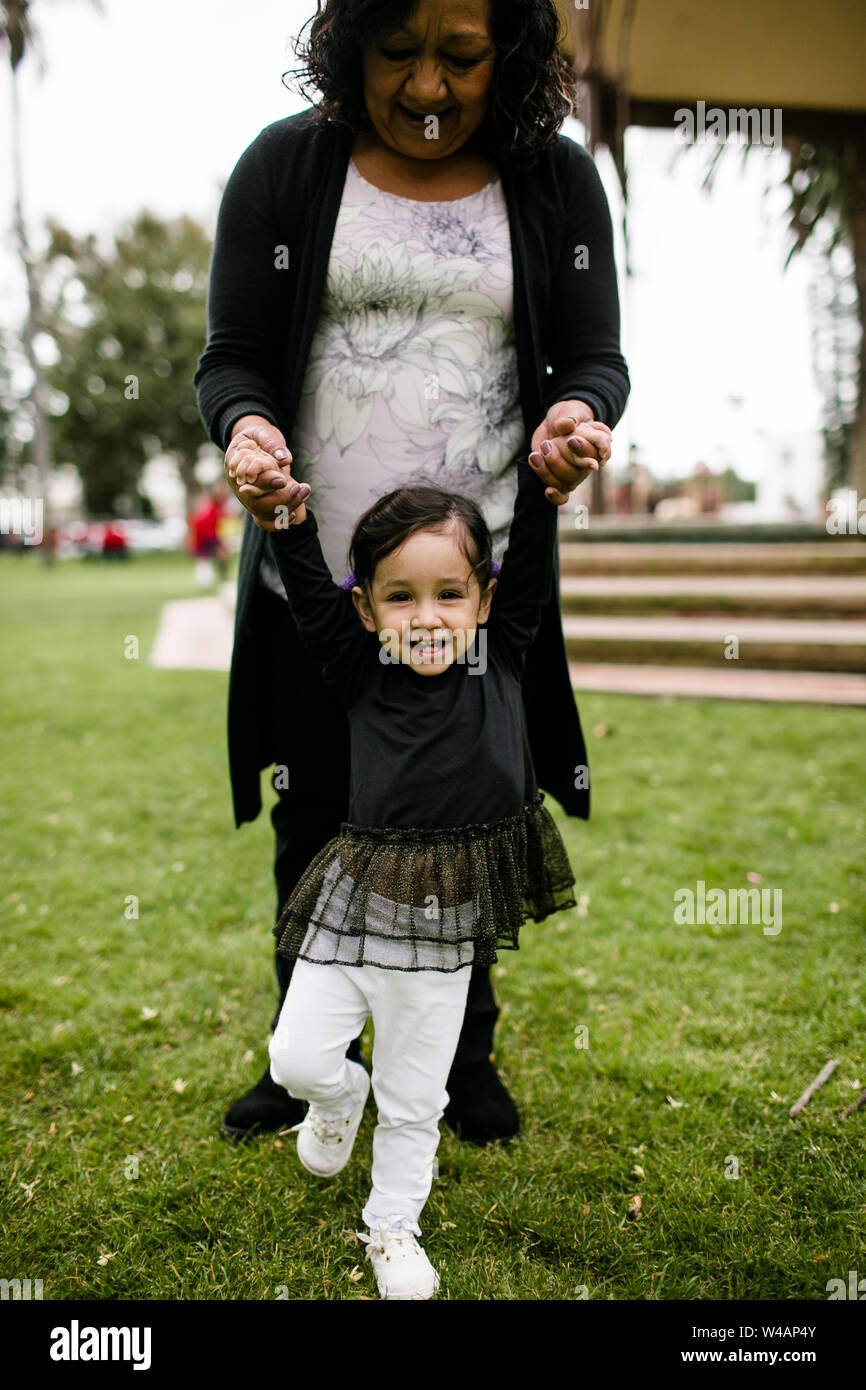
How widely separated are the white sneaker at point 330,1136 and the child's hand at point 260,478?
0.99 m

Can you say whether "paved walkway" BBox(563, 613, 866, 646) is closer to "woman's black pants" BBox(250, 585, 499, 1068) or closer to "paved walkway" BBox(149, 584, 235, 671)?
"paved walkway" BBox(149, 584, 235, 671)

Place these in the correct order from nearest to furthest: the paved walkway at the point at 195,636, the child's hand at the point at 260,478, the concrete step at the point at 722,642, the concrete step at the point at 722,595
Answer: the child's hand at the point at 260,478 → the concrete step at the point at 722,642 → the concrete step at the point at 722,595 → the paved walkway at the point at 195,636

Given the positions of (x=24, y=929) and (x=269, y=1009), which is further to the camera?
(x=24, y=929)

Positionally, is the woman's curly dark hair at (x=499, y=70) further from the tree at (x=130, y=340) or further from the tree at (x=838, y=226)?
the tree at (x=130, y=340)

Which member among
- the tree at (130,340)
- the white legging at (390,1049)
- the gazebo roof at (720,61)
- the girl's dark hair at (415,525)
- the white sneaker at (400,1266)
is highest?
the tree at (130,340)

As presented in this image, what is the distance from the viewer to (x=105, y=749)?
5.41 m

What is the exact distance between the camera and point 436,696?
1.62 m

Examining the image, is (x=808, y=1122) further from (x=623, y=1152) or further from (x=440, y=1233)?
(x=440, y=1233)

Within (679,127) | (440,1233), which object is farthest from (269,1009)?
(679,127)

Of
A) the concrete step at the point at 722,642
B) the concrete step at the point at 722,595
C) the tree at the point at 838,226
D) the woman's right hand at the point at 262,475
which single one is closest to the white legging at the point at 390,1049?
the woman's right hand at the point at 262,475

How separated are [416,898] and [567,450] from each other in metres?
0.73

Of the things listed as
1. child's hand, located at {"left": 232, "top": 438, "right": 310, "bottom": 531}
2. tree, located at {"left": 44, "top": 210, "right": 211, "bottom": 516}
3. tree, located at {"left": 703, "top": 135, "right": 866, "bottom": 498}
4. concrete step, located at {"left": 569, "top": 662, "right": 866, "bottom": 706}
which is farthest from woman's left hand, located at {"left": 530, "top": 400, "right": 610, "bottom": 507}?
tree, located at {"left": 44, "top": 210, "right": 211, "bottom": 516}

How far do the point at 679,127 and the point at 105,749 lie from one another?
19.9ft

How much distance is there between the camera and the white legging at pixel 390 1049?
5.35ft
